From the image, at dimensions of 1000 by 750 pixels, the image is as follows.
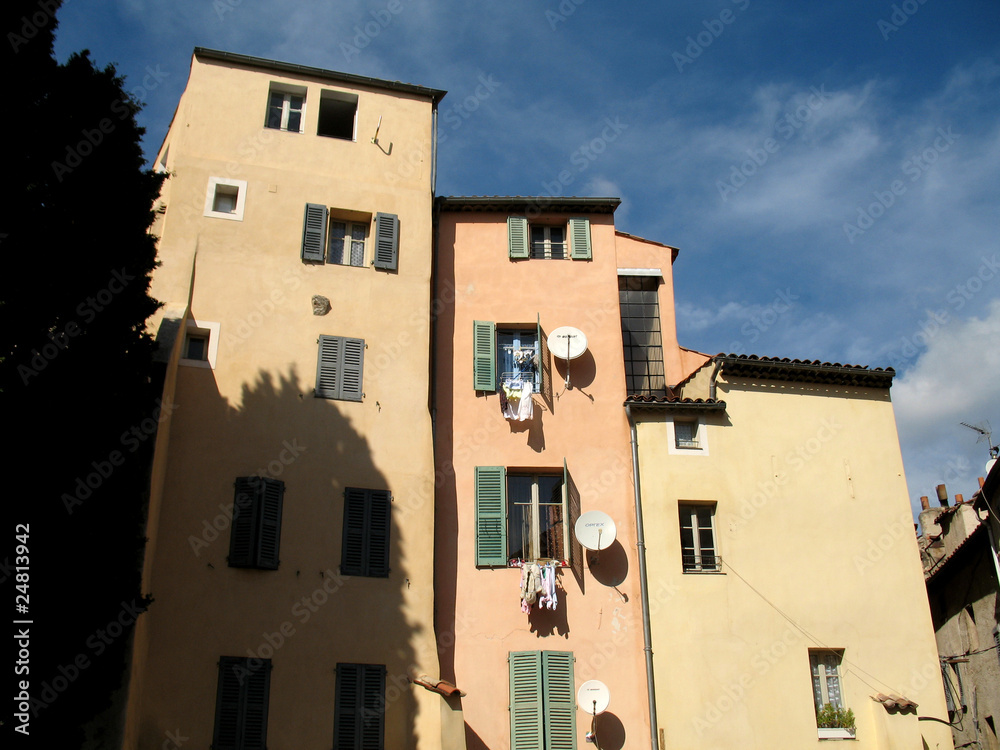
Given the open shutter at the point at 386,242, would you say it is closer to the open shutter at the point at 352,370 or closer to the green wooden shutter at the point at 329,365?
the open shutter at the point at 352,370

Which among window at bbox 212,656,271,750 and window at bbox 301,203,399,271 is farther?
window at bbox 301,203,399,271

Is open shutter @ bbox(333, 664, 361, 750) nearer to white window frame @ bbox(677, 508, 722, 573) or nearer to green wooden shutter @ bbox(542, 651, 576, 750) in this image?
green wooden shutter @ bbox(542, 651, 576, 750)

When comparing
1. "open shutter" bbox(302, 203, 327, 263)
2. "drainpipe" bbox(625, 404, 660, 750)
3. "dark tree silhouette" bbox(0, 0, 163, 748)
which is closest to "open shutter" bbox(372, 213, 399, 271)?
"open shutter" bbox(302, 203, 327, 263)

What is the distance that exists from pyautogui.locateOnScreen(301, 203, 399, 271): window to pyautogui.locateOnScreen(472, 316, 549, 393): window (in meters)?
2.55

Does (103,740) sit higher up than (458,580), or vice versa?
(458,580)

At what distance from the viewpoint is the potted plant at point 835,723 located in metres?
17.8

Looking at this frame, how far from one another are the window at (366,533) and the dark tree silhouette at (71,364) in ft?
14.3

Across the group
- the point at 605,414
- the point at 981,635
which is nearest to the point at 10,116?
the point at 605,414

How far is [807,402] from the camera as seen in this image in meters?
20.6

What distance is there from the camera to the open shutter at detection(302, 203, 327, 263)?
20.0 m

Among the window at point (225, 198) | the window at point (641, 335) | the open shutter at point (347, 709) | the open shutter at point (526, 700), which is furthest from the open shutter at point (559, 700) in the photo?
the window at point (225, 198)

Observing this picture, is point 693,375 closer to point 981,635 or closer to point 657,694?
point 657,694

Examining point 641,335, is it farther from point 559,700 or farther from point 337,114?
point 559,700

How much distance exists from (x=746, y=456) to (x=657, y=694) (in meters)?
5.36
